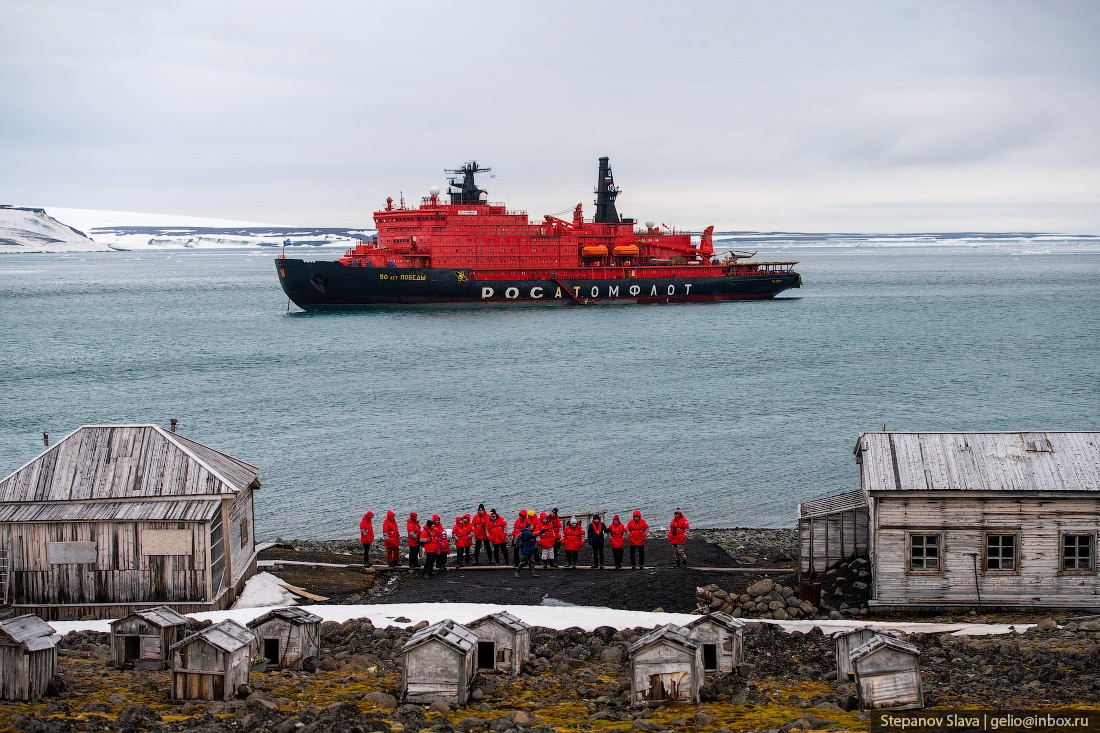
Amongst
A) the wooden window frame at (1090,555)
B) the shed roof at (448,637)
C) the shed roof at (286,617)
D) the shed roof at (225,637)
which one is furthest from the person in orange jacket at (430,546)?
the wooden window frame at (1090,555)

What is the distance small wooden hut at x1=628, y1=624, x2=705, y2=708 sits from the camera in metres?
10.8

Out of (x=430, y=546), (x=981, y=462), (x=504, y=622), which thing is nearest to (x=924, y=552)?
(x=981, y=462)

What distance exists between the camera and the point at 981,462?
15430 mm

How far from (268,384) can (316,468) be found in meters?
17.5

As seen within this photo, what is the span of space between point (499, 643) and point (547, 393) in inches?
1276

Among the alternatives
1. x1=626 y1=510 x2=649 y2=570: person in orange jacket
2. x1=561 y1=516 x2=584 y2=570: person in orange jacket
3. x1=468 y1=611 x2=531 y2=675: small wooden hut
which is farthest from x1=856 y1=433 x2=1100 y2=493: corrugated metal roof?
x1=468 y1=611 x2=531 y2=675: small wooden hut

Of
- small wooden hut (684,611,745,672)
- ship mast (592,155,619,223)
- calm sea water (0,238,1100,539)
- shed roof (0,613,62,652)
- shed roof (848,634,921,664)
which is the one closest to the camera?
shed roof (848,634,921,664)

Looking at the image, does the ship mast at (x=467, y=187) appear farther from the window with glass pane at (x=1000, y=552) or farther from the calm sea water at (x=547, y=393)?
the window with glass pane at (x=1000, y=552)

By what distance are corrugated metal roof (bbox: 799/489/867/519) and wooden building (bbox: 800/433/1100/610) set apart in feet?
4.08

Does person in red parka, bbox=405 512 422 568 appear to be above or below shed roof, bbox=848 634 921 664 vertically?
below

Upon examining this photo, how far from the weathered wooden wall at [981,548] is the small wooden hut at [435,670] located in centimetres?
681

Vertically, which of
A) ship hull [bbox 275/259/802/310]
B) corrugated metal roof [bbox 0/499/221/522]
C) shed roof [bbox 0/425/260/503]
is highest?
Answer: ship hull [bbox 275/259/802/310]

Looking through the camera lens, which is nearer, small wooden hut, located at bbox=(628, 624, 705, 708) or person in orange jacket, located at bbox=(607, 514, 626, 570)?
small wooden hut, located at bbox=(628, 624, 705, 708)

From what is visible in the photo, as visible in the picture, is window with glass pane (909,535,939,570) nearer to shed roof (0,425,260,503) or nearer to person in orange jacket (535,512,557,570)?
person in orange jacket (535,512,557,570)
